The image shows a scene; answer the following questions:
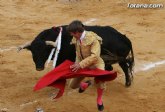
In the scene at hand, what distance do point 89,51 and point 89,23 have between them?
5.14m

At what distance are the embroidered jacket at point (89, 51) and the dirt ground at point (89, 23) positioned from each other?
3.15ft

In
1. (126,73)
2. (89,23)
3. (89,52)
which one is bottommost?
(89,23)

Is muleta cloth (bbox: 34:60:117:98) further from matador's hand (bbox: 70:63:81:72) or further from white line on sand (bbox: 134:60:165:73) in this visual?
white line on sand (bbox: 134:60:165:73)

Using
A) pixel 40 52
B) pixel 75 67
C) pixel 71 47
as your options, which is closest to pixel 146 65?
pixel 71 47

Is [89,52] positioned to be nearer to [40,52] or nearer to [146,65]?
[40,52]

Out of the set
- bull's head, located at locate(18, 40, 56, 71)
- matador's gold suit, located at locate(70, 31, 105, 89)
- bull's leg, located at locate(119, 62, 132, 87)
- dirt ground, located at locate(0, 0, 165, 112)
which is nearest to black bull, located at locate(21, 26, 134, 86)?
bull's head, located at locate(18, 40, 56, 71)

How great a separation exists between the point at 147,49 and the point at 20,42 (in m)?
2.55

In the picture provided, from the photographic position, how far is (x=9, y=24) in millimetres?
11125

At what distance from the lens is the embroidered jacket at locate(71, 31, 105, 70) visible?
230 inches

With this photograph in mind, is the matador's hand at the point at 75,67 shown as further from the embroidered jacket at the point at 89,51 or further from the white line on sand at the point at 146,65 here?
the white line on sand at the point at 146,65

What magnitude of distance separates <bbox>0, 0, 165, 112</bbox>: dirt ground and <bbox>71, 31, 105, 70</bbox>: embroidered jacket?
0.96 meters

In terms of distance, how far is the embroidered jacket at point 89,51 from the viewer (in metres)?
5.84

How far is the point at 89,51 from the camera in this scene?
600 centimetres

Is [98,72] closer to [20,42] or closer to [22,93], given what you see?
[22,93]
